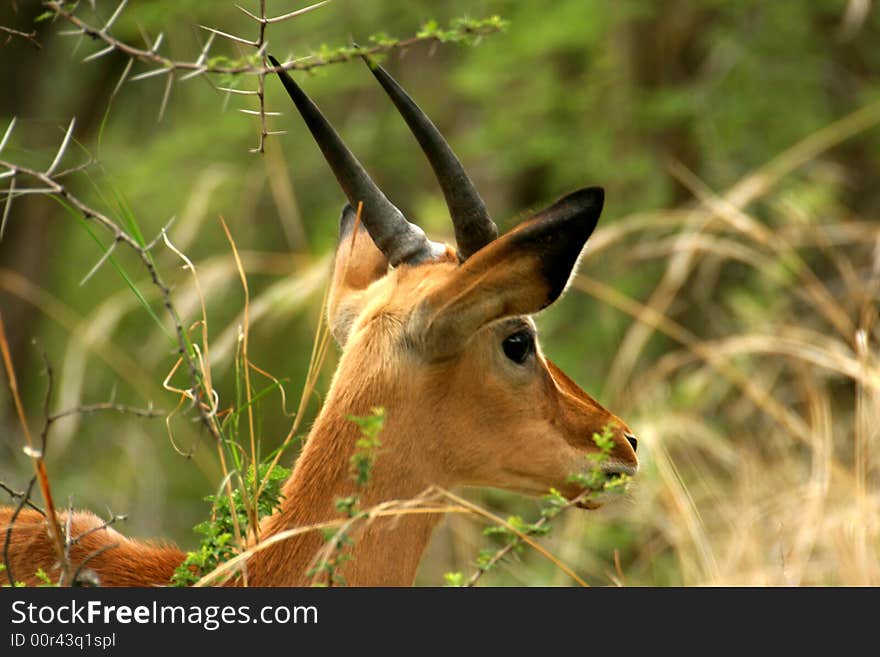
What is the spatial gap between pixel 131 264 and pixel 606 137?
614 cm

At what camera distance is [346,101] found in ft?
51.6

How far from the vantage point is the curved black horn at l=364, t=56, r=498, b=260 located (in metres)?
4.14

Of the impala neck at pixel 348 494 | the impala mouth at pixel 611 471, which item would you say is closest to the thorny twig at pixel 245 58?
the impala neck at pixel 348 494

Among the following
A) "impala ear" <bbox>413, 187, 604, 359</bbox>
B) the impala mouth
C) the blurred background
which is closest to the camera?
"impala ear" <bbox>413, 187, 604, 359</bbox>

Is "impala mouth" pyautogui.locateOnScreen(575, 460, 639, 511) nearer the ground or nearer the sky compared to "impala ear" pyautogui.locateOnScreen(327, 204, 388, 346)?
nearer the ground

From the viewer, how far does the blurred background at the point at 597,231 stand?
7.46 m

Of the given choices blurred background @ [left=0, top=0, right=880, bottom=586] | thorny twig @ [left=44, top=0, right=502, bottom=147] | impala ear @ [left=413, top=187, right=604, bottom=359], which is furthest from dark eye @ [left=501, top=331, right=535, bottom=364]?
blurred background @ [left=0, top=0, right=880, bottom=586]

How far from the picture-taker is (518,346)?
442 centimetres

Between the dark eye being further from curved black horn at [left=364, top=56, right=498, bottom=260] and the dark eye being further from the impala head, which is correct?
curved black horn at [left=364, top=56, right=498, bottom=260]

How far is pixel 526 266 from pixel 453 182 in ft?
1.59

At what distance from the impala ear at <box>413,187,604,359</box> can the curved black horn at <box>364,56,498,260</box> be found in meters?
0.18

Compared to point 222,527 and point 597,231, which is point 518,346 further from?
point 597,231

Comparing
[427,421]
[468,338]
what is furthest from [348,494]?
[468,338]

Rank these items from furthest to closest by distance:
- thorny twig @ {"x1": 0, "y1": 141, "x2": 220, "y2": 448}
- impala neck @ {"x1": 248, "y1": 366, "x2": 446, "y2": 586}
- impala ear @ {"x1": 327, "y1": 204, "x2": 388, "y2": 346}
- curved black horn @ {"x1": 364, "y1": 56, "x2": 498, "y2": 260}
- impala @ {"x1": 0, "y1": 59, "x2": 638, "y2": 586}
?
impala ear @ {"x1": 327, "y1": 204, "x2": 388, "y2": 346} → curved black horn @ {"x1": 364, "y1": 56, "x2": 498, "y2": 260} → impala neck @ {"x1": 248, "y1": 366, "x2": 446, "y2": 586} → impala @ {"x1": 0, "y1": 59, "x2": 638, "y2": 586} → thorny twig @ {"x1": 0, "y1": 141, "x2": 220, "y2": 448}
